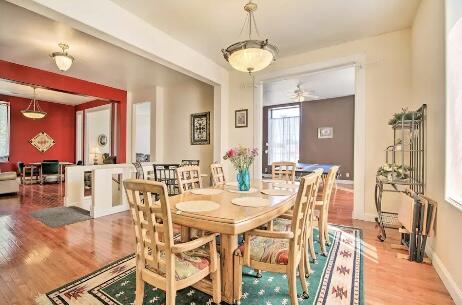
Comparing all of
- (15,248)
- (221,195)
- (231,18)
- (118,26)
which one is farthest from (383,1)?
(15,248)

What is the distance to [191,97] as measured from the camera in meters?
5.92

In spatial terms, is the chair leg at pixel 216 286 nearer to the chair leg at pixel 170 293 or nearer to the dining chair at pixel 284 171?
the chair leg at pixel 170 293

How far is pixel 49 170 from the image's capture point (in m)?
7.41

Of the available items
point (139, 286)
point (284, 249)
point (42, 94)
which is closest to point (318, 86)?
point (284, 249)

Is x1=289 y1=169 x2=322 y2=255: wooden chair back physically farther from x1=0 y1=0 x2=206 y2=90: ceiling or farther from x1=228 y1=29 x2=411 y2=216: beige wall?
x1=0 y1=0 x2=206 y2=90: ceiling

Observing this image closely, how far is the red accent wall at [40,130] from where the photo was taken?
782 cm

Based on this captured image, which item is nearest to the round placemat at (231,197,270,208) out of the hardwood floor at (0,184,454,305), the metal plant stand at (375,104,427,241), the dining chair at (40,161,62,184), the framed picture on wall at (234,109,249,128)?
the hardwood floor at (0,184,454,305)

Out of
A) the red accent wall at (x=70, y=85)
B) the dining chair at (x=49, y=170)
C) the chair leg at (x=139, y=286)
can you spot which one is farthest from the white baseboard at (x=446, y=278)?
the dining chair at (x=49, y=170)

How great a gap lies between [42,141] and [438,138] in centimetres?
1072

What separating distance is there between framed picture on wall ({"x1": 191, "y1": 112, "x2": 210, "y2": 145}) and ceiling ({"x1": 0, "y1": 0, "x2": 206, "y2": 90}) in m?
0.96

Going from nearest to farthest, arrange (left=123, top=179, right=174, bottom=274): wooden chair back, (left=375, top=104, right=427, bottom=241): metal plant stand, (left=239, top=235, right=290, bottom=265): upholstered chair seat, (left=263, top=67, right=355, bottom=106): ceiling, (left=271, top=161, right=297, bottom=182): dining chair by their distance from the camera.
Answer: (left=123, top=179, right=174, bottom=274): wooden chair back < (left=239, top=235, right=290, bottom=265): upholstered chair seat < (left=375, top=104, right=427, bottom=241): metal plant stand < (left=271, top=161, right=297, bottom=182): dining chair < (left=263, top=67, right=355, bottom=106): ceiling

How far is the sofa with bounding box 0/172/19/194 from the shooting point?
543 cm

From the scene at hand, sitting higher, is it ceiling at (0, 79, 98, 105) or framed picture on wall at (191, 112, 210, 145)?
ceiling at (0, 79, 98, 105)

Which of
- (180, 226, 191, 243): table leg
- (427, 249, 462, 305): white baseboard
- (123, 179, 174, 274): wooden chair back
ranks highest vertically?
(123, 179, 174, 274): wooden chair back
